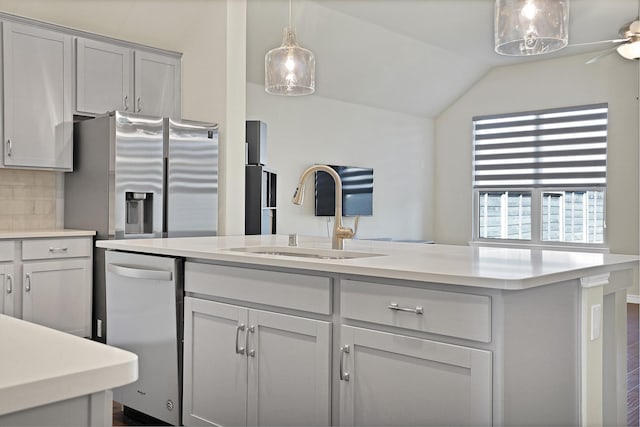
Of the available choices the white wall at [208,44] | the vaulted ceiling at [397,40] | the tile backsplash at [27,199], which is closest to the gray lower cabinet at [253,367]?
the white wall at [208,44]

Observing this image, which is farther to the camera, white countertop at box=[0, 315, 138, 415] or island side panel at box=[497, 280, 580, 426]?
island side panel at box=[497, 280, 580, 426]

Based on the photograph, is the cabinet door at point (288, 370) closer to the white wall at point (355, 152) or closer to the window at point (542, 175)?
the white wall at point (355, 152)

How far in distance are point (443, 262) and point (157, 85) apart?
3.49m

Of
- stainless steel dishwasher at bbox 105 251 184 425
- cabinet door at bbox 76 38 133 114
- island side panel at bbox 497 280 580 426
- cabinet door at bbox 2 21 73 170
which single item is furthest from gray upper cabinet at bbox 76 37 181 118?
island side panel at bbox 497 280 580 426

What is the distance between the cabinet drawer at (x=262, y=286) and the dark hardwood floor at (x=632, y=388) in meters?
0.86

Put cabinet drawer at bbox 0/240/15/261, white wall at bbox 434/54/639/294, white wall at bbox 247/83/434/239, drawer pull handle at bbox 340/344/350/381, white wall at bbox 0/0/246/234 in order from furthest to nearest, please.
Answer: white wall at bbox 434/54/639/294
white wall at bbox 247/83/434/239
white wall at bbox 0/0/246/234
cabinet drawer at bbox 0/240/15/261
drawer pull handle at bbox 340/344/350/381

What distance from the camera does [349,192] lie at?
24.8 feet

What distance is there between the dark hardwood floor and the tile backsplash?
1.82 meters

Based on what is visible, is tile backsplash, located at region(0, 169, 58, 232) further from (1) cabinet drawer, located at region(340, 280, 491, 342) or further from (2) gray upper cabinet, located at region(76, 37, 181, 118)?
(1) cabinet drawer, located at region(340, 280, 491, 342)

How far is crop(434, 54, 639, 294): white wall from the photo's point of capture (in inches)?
279

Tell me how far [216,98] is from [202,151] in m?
0.49

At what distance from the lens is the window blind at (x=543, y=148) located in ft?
24.2

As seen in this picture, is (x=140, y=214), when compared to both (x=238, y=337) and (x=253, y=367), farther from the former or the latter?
(x=253, y=367)

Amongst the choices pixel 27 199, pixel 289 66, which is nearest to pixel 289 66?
pixel 289 66
